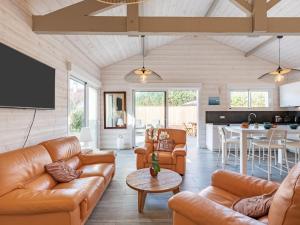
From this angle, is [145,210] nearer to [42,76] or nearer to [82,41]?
[42,76]

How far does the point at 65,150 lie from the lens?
10.4 ft

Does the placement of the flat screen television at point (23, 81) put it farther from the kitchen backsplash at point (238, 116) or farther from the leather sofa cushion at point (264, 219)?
the kitchen backsplash at point (238, 116)

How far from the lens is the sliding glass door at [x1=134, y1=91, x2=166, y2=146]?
7.22 metres

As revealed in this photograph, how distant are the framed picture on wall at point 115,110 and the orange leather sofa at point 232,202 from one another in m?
5.14

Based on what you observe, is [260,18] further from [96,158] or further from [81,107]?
[81,107]

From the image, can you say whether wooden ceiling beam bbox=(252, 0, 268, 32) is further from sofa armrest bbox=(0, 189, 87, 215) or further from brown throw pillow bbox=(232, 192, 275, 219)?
sofa armrest bbox=(0, 189, 87, 215)

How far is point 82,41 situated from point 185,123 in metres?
5.95

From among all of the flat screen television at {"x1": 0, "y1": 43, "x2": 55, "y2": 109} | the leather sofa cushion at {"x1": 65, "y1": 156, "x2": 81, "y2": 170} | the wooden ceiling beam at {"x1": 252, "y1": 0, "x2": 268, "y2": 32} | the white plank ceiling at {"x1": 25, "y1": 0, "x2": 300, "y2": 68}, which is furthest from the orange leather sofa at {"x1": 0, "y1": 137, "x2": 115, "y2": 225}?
the wooden ceiling beam at {"x1": 252, "y1": 0, "x2": 268, "y2": 32}

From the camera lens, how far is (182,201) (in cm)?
163

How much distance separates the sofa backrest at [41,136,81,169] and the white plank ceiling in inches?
77.9

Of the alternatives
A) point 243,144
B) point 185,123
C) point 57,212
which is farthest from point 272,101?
point 57,212

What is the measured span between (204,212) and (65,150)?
243 centimetres

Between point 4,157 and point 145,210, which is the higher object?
point 4,157

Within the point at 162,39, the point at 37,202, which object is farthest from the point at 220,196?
the point at 162,39
